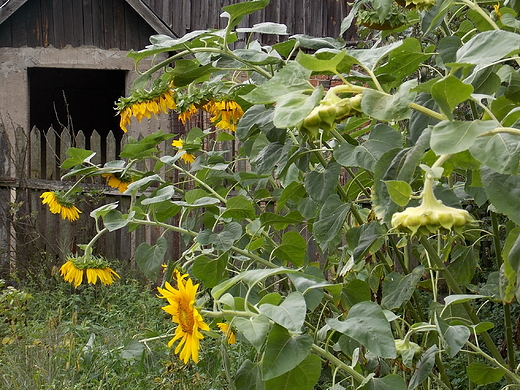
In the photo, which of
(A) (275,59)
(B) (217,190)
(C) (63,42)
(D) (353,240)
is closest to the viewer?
(A) (275,59)

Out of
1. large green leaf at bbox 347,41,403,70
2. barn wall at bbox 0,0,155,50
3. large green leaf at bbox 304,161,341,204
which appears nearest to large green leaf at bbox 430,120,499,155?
large green leaf at bbox 347,41,403,70

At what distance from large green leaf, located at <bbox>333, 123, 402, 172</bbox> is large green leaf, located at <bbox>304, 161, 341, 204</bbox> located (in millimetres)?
152

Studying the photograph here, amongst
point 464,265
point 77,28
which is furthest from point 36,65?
point 464,265

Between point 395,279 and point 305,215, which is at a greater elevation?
point 305,215

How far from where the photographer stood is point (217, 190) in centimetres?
207

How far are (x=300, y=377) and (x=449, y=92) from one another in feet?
1.67

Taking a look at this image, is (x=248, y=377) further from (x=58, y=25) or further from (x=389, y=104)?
(x=58, y=25)

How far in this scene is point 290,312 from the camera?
999 mm

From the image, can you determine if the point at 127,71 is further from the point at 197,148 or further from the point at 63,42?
the point at 197,148

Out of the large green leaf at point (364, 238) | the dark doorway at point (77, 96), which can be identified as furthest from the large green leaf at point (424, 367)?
the dark doorway at point (77, 96)

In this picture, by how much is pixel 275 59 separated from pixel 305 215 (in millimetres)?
528

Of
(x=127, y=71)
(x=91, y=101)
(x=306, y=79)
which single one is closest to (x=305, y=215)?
(x=306, y=79)

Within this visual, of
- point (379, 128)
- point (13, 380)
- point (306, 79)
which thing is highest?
point (306, 79)

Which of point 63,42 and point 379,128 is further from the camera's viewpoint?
point 63,42
